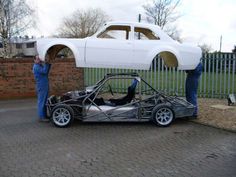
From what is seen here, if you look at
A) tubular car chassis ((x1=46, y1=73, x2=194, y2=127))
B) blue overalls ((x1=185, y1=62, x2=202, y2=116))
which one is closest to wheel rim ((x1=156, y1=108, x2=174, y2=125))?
tubular car chassis ((x1=46, y1=73, x2=194, y2=127))

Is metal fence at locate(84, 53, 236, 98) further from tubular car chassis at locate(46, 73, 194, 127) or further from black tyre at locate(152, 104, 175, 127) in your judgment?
black tyre at locate(152, 104, 175, 127)

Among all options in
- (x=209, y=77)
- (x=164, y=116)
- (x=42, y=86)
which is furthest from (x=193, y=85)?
(x=42, y=86)

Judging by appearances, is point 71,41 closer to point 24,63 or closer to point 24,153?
point 24,153

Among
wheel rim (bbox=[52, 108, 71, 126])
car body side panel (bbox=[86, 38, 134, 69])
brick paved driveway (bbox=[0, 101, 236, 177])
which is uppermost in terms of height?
car body side panel (bbox=[86, 38, 134, 69])

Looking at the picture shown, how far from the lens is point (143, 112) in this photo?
23.8 feet

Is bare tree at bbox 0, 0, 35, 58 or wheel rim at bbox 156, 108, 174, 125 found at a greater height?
bare tree at bbox 0, 0, 35, 58

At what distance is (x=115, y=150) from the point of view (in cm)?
549

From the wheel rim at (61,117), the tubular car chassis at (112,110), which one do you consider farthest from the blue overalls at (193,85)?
the wheel rim at (61,117)

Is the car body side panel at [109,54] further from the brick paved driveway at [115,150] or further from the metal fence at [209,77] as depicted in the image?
the metal fence at [209,77]

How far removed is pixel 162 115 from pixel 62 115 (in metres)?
2.58

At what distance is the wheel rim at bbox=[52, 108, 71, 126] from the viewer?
7.14m

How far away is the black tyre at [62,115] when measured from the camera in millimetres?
7109

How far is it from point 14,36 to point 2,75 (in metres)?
5.56

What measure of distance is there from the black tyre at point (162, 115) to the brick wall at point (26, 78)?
22.2 ft
